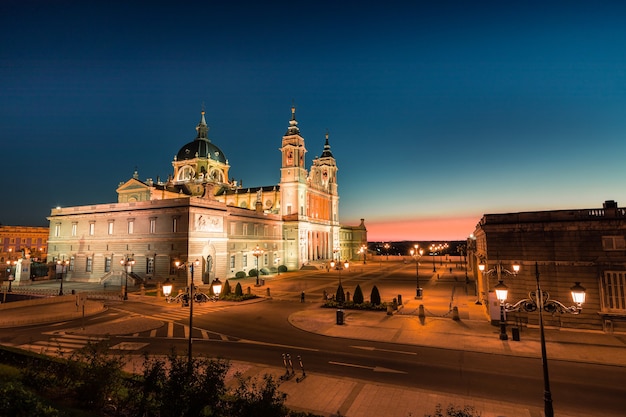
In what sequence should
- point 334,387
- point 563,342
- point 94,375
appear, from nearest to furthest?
point 94,375, point 334,387, point 563,342

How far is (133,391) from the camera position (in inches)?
341

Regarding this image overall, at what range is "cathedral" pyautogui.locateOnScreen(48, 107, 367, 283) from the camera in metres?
48.7

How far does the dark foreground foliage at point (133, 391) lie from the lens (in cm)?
755

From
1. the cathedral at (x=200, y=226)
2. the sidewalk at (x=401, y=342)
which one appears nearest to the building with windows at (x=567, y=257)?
the sidewalk at (x=401, y=342)

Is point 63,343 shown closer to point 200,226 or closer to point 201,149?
point 200,226

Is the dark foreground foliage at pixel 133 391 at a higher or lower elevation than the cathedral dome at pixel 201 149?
lower

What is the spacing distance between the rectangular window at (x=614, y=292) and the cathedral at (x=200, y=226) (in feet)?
121

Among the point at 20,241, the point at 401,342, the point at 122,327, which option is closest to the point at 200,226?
the point at 122,327

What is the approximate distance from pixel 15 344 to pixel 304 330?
16.5 meters

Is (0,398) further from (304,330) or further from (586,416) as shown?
(304,330)

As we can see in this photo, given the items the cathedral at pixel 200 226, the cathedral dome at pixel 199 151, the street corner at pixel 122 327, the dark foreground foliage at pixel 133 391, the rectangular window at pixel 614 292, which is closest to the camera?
the dark foreground foliage at pixel 133 391

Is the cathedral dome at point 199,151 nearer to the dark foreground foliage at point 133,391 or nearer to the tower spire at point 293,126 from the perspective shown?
the tower spire at point 293,126

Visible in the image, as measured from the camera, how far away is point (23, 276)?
1997 inches

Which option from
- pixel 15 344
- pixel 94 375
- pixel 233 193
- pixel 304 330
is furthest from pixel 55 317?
pixel 233 193
